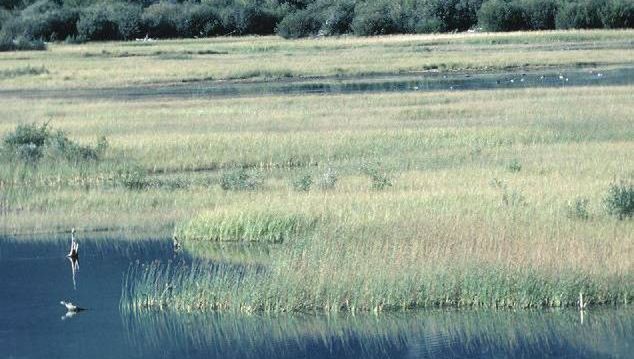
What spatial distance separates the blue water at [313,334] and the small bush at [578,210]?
11.4 ft

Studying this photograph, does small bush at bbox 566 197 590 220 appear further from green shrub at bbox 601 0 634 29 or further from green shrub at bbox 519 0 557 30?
green shrub at bbox 519 0 557 30

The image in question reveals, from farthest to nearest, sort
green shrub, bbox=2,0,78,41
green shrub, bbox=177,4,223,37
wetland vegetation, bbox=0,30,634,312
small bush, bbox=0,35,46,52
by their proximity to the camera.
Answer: green shrub, bbox=177,4,223,37, green shrub, bbox=2,0,78,41, small bush, bbox=0,35,46,52, wetland vegetation, bbox=0,30,634,312

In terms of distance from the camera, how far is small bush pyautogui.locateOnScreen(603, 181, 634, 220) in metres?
18.1

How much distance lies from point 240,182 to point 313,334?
27.8ft

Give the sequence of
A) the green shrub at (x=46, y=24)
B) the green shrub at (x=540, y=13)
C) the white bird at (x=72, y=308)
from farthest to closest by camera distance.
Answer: the green shrub at (x=46, y=24) → the green shrub at (x=540, y=13) → the white bird at (x=72, y=308)

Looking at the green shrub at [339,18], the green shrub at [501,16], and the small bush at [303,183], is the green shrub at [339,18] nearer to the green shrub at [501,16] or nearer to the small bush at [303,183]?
the green shrub at [501,16]

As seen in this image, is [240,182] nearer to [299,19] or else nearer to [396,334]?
[396,334]

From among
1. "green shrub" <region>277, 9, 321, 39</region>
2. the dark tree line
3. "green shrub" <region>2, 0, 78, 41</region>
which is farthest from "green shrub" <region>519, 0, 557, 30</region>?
"green shrub" <region>2, 0, 78, 41</region>

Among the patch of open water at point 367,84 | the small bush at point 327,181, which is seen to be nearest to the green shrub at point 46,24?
the patch of open water at point 367,84

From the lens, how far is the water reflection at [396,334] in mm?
14273

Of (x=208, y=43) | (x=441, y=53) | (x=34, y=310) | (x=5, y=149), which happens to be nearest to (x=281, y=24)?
(x=208, y=43)

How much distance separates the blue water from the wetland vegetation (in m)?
0.26

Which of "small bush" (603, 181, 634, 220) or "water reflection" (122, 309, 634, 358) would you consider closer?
"water reflection" (122, 309, 634, 358)

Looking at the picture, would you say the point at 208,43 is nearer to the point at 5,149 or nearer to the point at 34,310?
the point at 5,149
